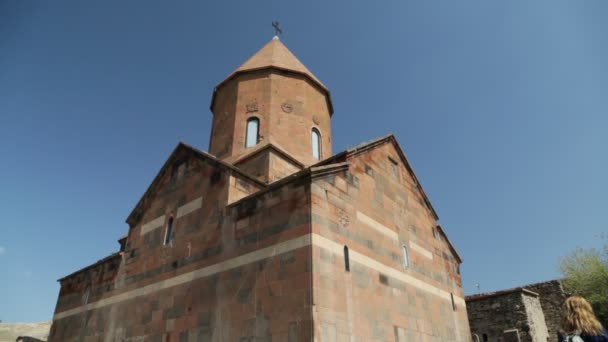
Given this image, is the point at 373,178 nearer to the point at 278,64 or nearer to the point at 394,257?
the point at 394,257

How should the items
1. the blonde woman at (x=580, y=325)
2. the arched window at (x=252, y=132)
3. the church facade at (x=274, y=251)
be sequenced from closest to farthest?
1. the blonde woman at (x=580, y=325)
2. the church facade at (x=274, y=251)
3. the arched window at (x=252, y=132)

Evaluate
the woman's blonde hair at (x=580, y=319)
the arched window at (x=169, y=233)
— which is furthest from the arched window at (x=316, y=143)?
the woman's blonde hair at (x=580, y=319)

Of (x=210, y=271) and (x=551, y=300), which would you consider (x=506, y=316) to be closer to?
(x=551, y=300)

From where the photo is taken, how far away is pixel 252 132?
38.4 ft

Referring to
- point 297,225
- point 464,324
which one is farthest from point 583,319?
point 464,324

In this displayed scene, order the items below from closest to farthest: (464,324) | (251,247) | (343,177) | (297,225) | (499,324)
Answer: (297,225) < (251,247) < (343,177) < (464,324) < (499,324)

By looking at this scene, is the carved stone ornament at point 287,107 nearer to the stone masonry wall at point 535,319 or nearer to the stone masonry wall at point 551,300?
the stone masonry wall at point 535,319

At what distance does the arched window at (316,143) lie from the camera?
12.0 m

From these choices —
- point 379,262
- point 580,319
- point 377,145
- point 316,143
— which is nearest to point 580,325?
point 580,319

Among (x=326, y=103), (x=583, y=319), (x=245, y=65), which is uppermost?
(x=245, y=65)

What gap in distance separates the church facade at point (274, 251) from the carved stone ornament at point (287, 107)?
4 cm

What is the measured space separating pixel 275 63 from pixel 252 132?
2.72m

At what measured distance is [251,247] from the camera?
6.78m

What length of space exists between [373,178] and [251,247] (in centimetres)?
321
